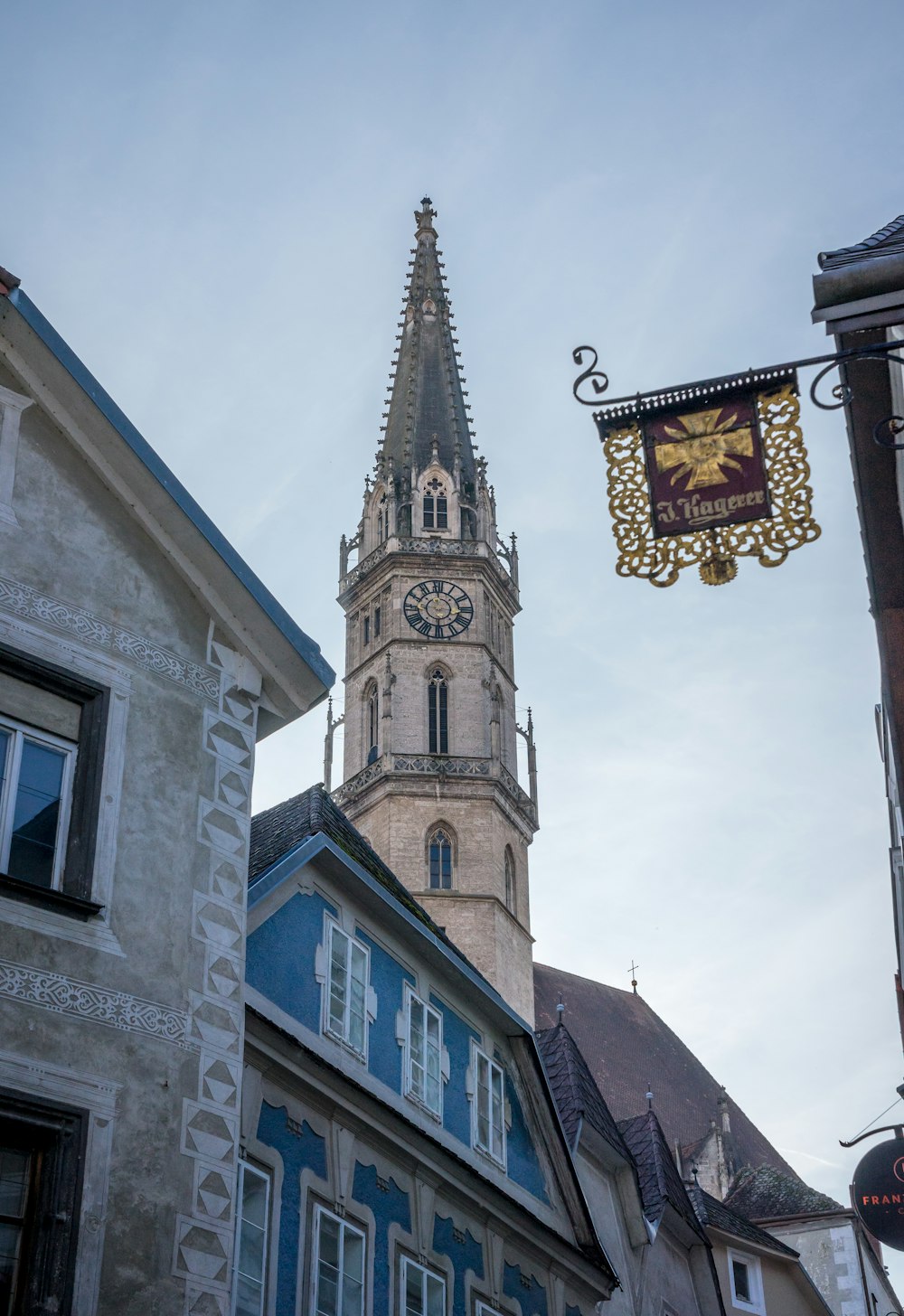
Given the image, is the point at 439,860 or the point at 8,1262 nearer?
the point at 8,1262

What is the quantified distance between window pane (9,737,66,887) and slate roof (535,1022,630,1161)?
34.9 feet

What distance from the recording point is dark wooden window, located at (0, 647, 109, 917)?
11094 millimetres

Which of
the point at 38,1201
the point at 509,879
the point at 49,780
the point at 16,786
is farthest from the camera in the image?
the point at 509,879

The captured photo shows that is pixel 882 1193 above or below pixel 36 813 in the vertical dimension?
below

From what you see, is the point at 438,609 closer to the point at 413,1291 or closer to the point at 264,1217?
the point at 413,1291

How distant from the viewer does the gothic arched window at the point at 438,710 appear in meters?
71.1

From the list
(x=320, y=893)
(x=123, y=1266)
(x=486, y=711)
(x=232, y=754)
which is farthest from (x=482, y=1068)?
(x=486, y=711)

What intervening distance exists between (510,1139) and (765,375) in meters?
10.1

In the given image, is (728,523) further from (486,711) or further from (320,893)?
(486,711)

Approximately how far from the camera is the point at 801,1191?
37844mm

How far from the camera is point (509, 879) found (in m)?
69.1

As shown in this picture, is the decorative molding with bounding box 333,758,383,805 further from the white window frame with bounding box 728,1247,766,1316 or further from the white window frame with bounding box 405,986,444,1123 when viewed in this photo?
the white window frame with bounding box 405,986,444,1123

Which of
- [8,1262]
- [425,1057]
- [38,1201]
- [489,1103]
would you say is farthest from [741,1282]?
[8,1262]

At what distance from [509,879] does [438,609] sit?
11.9 meters
